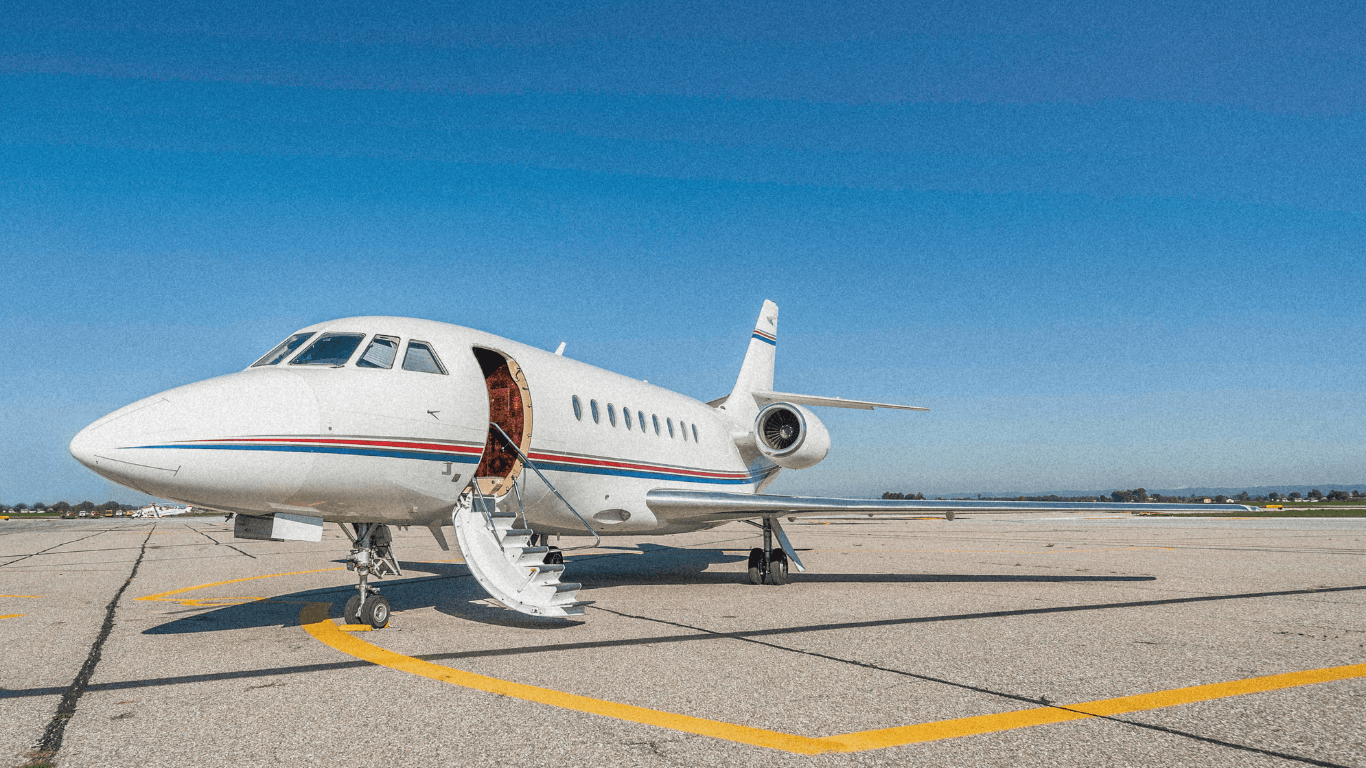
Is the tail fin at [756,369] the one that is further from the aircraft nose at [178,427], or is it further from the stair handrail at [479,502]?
the aircraft nose at [178,427]

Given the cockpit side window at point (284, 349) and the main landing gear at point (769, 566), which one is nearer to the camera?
the cockpit side window at point (284, 349)

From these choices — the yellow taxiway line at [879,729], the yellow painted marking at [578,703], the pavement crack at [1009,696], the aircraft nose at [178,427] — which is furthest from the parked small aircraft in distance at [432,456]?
the pavement crack at [1009,696]

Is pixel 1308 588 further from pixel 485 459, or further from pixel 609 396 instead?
pixel 485 459

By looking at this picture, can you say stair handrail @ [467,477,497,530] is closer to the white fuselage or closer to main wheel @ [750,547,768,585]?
the white fuselage

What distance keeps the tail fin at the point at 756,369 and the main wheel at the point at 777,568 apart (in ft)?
19.1

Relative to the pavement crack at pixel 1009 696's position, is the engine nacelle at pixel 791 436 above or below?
above

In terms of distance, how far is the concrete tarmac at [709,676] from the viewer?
4199 millimetres

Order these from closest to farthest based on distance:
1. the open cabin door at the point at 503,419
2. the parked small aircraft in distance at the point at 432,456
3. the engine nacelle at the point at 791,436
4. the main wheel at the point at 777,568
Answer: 1. the parked small aircraft in distance at the point at 432,456
2. the open cabin door at the point at 503,419
3. the main wheel at the point at 777,568
4. the engine nacelle at the point at 791,436

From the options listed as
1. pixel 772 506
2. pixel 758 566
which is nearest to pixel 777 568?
pixel 758 566

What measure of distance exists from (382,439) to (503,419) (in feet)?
8.48

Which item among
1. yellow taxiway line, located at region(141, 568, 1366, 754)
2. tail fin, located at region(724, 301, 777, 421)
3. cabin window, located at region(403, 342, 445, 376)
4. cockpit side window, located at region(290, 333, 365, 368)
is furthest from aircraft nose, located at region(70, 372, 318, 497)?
tail fin, located at region(724, 301, 777, 421)

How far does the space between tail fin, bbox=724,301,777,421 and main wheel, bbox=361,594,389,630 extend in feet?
36.1

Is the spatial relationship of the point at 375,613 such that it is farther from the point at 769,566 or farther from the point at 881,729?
the point at 769,566

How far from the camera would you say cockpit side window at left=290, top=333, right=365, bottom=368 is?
26.6 feet
